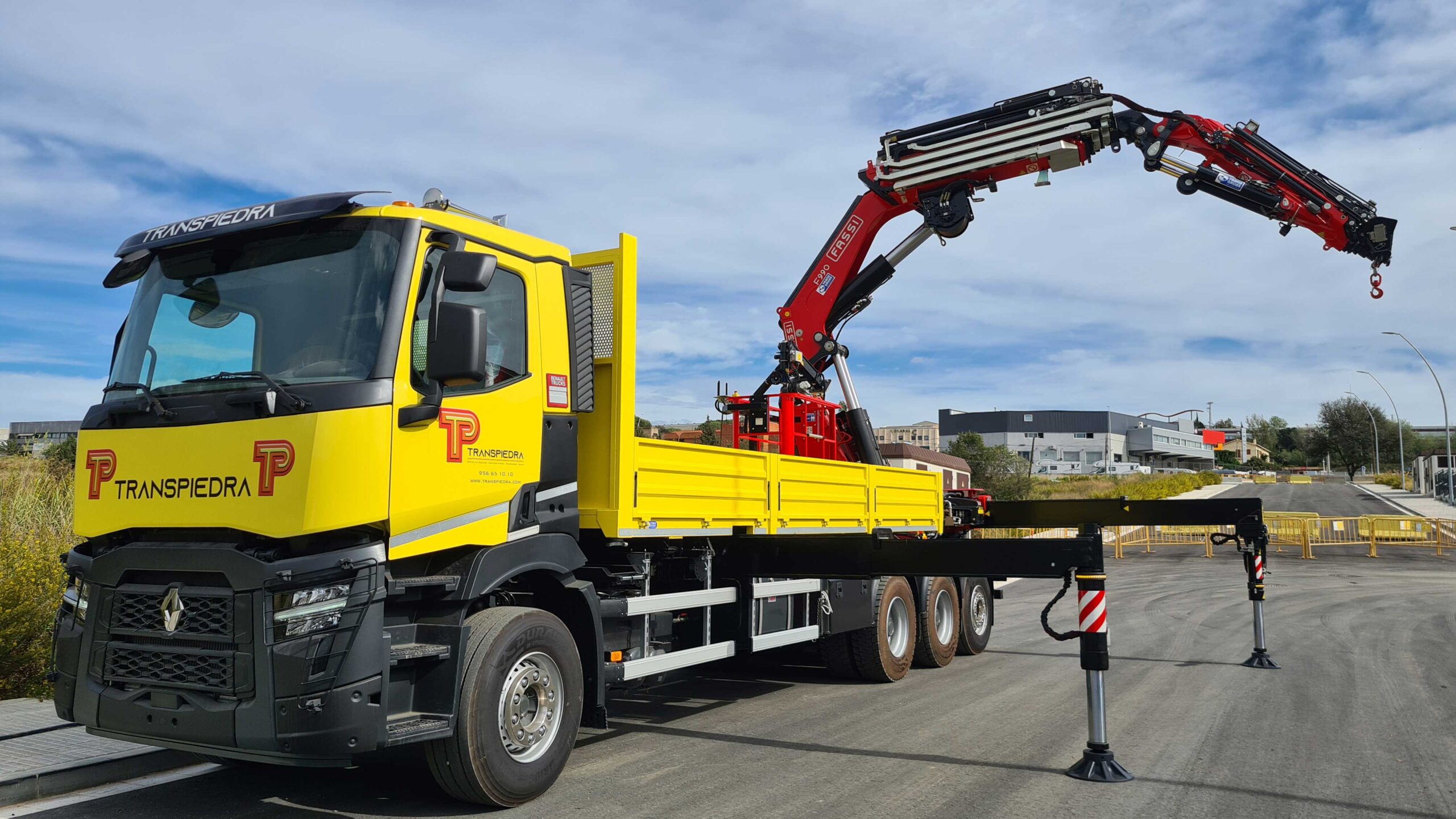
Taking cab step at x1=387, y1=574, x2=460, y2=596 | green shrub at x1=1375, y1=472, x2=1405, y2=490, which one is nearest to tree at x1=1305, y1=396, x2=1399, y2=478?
green shrub at x1=1375, y1=472, x2=1405, y2=490

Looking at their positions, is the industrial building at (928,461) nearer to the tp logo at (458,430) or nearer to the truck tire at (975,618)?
the truck tire at (975,618)

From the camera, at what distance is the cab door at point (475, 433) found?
4.66 m

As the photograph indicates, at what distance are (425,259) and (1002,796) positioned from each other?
421 cm

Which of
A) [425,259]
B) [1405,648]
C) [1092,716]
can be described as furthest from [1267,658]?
[425,259]

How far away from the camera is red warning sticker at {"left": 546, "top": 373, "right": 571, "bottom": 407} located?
564 cm

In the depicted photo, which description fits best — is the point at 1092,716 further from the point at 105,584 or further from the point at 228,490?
the point at 105,584

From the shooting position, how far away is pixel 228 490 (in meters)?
4.47

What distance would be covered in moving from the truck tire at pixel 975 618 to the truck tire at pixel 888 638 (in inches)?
51.4

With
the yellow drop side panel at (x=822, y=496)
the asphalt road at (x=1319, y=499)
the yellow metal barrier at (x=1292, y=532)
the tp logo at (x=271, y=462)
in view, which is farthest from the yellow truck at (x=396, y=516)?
the asphalt road at (x=1319, y=499)

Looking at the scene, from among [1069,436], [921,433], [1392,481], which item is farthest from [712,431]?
[921,433]

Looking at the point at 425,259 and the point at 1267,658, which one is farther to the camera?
the point at 1267,658

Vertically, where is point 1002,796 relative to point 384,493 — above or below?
below

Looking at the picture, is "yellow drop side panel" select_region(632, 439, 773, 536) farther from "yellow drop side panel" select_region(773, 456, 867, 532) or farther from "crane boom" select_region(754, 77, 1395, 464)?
"crane boom" select_region(754, 77, 1395, 464)

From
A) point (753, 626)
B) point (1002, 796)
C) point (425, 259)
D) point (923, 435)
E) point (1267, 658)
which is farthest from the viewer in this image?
point (923, 435)
